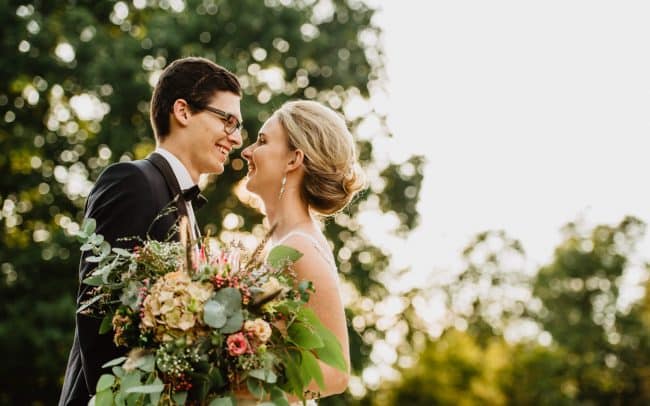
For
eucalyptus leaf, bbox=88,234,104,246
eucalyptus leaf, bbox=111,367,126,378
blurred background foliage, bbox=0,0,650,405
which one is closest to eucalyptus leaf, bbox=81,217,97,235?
eucalyptus leaf, bbox=88,234,104,246

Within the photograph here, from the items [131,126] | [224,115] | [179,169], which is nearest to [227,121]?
[224,115]

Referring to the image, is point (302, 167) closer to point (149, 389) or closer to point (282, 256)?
point (282, 256)

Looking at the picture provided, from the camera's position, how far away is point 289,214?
14.4 ft

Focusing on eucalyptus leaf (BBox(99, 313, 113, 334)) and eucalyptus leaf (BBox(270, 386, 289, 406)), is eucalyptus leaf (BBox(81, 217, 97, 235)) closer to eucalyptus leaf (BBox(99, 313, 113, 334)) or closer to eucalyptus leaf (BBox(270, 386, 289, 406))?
eucalyptus leaf (BBox(99, 313, 113, 334))

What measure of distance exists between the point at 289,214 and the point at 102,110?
11.9 metres

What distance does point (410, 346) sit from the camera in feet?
63.3

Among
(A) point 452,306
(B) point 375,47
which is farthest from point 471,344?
(B) point 375,47

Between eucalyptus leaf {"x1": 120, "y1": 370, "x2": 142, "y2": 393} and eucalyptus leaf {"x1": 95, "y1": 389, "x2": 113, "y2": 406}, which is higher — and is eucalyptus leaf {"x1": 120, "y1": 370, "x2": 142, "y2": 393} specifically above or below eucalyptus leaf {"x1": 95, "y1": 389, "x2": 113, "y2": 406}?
above

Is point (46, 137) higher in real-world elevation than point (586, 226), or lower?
lower

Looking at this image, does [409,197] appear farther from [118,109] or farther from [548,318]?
[548,318]

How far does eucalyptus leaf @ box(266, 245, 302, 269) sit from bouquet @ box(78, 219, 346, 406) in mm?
102

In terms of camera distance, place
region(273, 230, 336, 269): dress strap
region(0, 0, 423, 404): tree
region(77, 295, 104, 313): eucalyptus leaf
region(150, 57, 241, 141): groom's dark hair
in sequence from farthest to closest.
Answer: region(0, 0, 423, 404): tree → region(150, 57, 241, 141): groom's dark hair → region(273, 230, 336, 269): dress strap → region(77, 295, 104, 313): eucalyptus leaf

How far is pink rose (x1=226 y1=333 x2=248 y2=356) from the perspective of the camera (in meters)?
2.83

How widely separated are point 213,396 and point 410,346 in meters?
16.7
